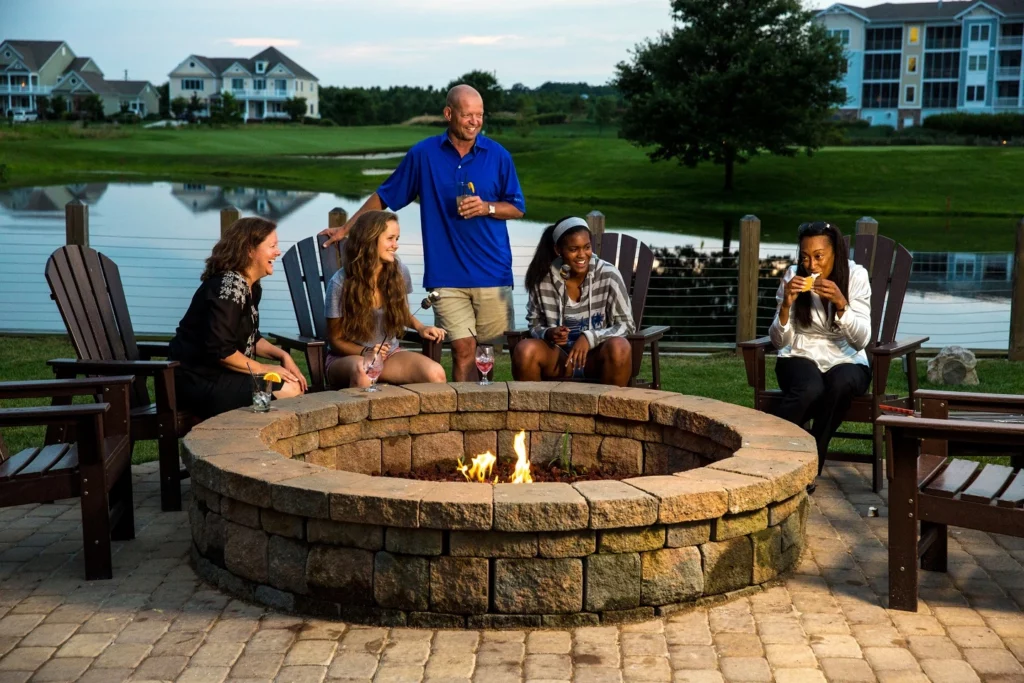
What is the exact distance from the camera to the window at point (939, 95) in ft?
209

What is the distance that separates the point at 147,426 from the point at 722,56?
114 feet

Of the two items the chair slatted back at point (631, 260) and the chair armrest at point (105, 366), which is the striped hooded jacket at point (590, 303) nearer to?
the chair slatted back at point (631, 260)

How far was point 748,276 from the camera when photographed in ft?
29.9

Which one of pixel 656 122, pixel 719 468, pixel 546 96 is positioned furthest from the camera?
pixel 546 96

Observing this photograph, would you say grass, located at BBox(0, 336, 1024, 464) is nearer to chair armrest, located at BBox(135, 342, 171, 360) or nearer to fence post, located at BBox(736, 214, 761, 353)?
fence post, located at BBox(736, 214, 761, 353)

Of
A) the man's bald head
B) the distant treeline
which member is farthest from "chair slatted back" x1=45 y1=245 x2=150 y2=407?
the distant treeline

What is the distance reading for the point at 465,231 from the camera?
602 cm

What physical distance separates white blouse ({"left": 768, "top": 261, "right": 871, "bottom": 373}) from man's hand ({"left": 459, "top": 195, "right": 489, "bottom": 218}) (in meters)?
1.56

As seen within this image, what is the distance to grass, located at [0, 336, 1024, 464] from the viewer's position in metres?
7.66

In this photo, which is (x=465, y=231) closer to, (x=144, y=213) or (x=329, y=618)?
(x=329, y=618)

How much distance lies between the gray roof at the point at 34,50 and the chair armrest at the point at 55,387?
283 feet

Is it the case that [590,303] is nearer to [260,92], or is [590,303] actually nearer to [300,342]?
[300,342]

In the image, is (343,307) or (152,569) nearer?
(152,569)

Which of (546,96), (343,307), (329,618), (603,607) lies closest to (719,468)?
(603,607)
